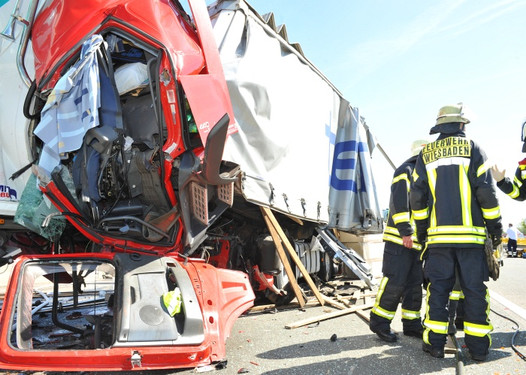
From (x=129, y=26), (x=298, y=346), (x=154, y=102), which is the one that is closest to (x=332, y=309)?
(x=298, y=346)

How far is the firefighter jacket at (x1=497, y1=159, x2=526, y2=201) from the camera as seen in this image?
3432 millimetres

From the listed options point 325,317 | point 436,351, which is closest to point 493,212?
point 436,351

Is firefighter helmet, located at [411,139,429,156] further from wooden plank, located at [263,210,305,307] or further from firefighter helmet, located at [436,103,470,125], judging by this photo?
wooden plank, located at [263,210,305,307]

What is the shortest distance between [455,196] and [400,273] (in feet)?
2.64

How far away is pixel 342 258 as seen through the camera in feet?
18.1

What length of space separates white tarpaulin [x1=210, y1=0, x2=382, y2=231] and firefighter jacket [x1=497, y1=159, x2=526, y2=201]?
2031mm

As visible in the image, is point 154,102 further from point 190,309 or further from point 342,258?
point 342,258

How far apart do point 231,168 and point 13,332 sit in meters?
1.98

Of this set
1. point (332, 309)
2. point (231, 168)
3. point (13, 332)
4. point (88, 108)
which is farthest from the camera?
point (332, 309)

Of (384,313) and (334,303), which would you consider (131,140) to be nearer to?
(384,313)

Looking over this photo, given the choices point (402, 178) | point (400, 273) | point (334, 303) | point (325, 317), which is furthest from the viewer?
point (334, 303)

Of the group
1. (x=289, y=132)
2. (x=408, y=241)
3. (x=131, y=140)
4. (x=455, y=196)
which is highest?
(x=289, y=132)

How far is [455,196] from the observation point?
2967mm

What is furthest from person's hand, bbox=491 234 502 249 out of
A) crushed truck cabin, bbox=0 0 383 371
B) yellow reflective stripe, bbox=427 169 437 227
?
crushed truck cabin, bbox=0 0 383 371
